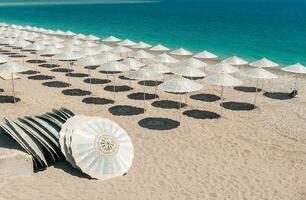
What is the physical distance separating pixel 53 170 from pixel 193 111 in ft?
31.7

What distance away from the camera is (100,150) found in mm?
12547

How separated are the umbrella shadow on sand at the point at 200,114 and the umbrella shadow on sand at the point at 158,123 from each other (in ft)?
4.83

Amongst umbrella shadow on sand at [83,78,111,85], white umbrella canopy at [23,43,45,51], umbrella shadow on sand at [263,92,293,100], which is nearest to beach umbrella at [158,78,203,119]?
umbrella shadow on sand at [263,92,293,100]

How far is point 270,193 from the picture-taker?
12227 mm

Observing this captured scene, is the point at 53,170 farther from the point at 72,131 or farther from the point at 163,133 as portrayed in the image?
the point at 163,133

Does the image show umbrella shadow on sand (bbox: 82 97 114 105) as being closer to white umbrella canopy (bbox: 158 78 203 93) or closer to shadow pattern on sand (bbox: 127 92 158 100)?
shadow pattern on sand (bbox: 127 92 158 100)

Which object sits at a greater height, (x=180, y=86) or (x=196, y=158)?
(x=180, y=86)

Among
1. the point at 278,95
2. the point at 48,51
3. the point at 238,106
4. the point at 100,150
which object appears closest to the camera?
the point at 100,150

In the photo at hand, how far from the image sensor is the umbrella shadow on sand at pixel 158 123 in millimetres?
17500

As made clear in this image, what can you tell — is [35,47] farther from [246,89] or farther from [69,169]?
[69,169]

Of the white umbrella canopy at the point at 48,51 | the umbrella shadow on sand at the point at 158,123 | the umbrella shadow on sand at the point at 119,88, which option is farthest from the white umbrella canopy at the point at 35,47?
the umbrella shadow on sand at the point at 158,123

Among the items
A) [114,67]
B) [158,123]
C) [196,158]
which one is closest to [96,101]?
[114,67]

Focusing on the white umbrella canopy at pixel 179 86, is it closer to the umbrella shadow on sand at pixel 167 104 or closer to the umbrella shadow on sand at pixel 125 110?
the umbrella shadow on sand at pixel 125 110

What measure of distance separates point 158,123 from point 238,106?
5.93 meters
